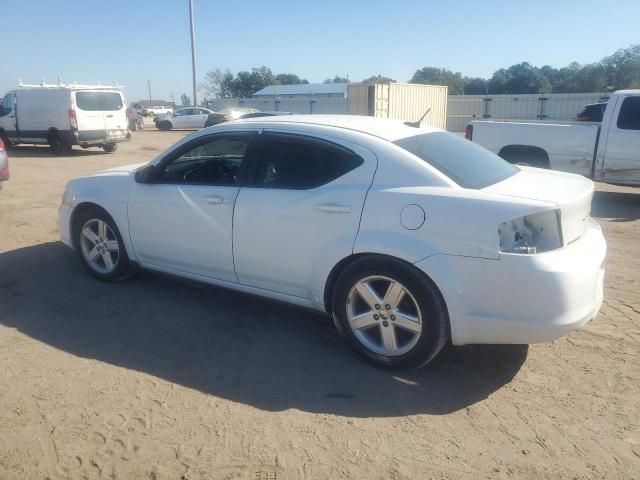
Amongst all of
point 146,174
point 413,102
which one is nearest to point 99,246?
point 146,174

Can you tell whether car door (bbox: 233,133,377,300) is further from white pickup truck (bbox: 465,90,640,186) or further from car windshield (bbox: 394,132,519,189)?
white pickup truck (bbox: 465,90,640,186)

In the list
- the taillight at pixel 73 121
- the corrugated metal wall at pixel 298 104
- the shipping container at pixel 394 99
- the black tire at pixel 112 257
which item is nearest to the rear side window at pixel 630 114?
the black tire at pixel 112 257

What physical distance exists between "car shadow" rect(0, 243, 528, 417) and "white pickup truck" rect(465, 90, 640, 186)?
6.23 metres

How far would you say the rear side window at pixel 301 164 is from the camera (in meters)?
3.67

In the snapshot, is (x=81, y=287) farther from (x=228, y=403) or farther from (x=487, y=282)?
(x=487, y=282)

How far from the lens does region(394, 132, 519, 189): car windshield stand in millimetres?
3477

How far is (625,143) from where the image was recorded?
881cm

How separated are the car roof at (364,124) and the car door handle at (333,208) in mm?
575

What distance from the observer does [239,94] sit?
80875mm

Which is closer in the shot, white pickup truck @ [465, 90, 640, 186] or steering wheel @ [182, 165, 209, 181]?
steering wheel @ [182, 165, 209, 181]


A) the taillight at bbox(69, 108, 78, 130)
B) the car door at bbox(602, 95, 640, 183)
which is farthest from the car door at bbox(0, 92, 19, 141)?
the car door at bbox(602, 95, 640, 183)

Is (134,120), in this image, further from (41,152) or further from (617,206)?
(617,206)

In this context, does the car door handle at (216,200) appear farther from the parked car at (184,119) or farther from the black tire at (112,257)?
the parked car at (184,119)

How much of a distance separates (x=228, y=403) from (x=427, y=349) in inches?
49.4
